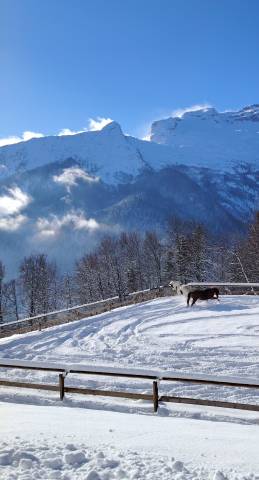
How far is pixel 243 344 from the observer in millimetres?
21531

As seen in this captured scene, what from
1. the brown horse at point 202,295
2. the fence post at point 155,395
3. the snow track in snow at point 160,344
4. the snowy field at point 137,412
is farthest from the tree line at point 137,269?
the fence post at point 155,395

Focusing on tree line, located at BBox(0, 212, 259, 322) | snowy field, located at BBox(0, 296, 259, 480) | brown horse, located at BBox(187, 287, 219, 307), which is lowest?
snowy field, located at BBox(0, 296, 259, 480)

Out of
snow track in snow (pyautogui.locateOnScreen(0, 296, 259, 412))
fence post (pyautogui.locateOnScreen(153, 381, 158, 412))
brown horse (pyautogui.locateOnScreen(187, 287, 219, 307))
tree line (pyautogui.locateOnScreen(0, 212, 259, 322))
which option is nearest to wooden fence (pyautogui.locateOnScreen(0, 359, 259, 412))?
fence post (pyautogui.locateOnScreen(153, 381, 158, 412))

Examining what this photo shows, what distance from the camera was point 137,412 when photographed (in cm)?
1422

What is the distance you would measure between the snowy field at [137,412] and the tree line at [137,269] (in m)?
28.2

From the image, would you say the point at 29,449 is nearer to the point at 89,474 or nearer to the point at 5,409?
the point at 89,474

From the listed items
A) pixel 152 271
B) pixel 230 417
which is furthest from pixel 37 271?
pixel 230 417

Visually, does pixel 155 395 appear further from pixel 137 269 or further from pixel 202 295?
pixel 137 269

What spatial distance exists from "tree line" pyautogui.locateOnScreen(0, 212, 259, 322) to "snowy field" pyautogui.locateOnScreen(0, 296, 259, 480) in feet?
92.6

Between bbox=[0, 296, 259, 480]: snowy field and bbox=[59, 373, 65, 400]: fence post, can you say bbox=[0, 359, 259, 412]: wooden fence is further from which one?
bbox=[0, 296, 259, 480]: snowy field

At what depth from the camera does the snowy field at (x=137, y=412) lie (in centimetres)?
895

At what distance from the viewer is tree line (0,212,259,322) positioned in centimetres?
6288

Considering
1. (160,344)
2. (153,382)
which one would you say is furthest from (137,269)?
(153,382)

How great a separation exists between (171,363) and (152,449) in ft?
32.7
